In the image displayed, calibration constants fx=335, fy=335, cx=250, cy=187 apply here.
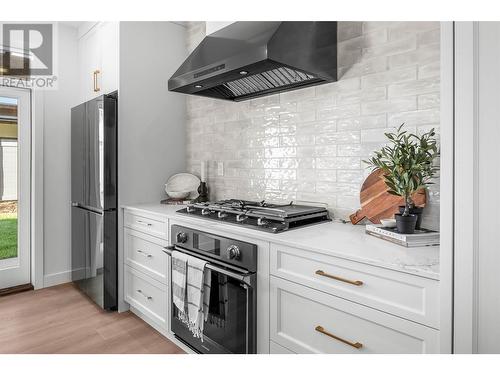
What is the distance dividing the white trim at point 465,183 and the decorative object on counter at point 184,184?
2237mm

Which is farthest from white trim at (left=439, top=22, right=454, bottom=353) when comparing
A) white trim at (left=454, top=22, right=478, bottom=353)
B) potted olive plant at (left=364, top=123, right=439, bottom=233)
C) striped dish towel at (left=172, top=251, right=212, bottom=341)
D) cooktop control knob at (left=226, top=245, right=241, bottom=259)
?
striped dish towel at (left=172, top=251, right=212, bottom=341)

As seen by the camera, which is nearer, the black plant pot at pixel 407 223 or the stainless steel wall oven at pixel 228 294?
the black plant pot at pixel 407 223

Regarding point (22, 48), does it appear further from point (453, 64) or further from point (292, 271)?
point (453, 64)

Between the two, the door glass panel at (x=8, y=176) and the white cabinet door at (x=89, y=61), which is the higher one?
the white cabinet door at (x=89, y=61)

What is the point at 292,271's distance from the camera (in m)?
1.50

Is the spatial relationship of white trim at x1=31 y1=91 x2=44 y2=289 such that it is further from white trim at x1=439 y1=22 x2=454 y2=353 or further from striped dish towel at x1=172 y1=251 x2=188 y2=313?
white trim at x1=439 y1=22 x2=454 y2=353

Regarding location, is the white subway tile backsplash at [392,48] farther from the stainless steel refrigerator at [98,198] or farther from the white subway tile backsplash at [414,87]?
the stainless steel refrigerator at [98,198]

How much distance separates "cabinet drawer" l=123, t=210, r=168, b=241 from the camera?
7.50 ft

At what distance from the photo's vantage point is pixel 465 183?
39.2 inches

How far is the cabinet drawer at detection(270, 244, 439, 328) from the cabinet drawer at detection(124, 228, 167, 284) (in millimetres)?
1042

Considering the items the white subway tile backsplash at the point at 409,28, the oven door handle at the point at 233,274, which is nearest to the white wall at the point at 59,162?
the oven door handle at the point at 233,274

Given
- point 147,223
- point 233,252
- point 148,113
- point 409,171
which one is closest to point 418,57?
point 409,171

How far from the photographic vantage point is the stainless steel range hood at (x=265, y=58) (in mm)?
1720

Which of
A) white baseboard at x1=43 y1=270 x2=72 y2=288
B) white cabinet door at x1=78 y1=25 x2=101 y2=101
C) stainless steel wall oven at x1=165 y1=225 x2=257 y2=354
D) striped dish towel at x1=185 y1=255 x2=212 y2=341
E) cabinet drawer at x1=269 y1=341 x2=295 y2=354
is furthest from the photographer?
white baseboard at x1=43 y1=270 x2=72 y2=288
